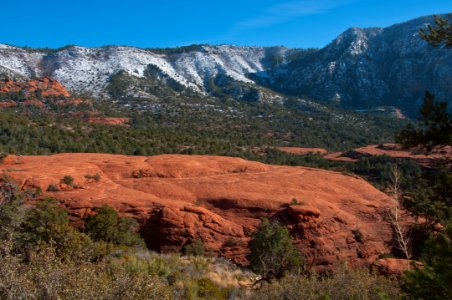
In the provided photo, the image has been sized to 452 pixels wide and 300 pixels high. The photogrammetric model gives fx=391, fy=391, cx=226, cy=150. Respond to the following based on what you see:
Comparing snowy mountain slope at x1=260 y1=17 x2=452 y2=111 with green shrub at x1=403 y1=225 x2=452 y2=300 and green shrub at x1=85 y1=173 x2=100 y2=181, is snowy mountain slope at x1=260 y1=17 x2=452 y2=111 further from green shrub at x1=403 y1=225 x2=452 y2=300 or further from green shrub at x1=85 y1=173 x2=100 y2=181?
green shrub at x1=403 y1=225 x2=452 y2=300

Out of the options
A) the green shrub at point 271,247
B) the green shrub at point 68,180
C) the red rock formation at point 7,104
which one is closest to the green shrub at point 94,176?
the green shrub at point 68,180

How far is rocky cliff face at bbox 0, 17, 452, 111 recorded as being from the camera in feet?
412

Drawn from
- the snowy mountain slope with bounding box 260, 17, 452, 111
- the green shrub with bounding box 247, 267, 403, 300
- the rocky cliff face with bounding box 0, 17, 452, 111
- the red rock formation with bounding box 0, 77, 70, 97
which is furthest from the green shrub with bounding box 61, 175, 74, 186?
the snowy mountain slope with bounding box 260, 17, 452, 111

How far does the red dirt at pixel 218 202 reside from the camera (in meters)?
22.5

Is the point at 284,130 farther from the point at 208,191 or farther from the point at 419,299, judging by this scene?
the point at 419,299

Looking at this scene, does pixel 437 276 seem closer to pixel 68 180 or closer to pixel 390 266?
pixel 390 266

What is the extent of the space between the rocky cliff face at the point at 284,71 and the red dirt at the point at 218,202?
86243mm

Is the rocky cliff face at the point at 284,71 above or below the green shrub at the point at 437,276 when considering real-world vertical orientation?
above

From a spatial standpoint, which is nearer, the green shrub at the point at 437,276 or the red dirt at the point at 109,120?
the green shrub at the point at 437,276

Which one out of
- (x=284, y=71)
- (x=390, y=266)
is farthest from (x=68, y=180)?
(x=284, y=71)

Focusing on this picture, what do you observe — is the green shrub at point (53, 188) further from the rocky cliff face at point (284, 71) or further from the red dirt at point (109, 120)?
the rocky cliff face at point (284, 71)

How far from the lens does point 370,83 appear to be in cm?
14275

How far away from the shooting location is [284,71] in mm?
166750

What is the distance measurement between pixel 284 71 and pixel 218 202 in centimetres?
14854
